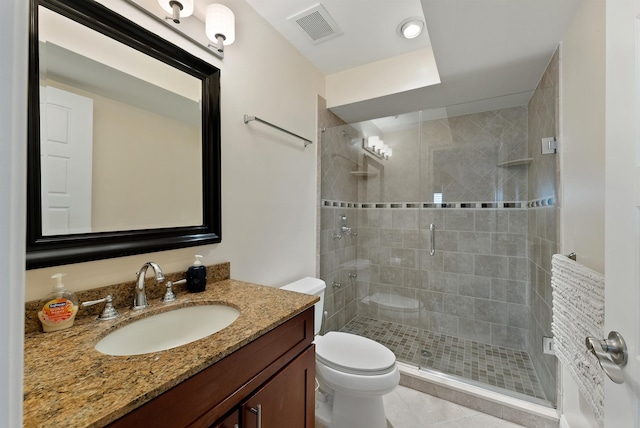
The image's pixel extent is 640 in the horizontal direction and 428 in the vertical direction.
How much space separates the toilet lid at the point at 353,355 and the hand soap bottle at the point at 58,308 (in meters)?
1.14

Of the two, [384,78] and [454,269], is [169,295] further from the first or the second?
[454,269]

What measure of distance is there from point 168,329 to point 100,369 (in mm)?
431

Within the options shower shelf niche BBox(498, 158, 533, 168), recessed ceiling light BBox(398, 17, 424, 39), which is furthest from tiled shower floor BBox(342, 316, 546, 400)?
recessed ceiling light BBox(398, 17, 424, 39)

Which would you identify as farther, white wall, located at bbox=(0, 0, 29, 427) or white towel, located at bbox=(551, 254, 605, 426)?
white towel, located at bbox=(551, 254, 605, 426)

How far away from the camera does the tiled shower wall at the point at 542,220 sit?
162 cm

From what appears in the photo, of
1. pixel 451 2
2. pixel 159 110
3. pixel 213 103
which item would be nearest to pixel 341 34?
pixel 451 2

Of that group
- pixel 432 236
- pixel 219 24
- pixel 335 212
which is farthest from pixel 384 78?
pixel 432 236

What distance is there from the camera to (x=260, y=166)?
5.51ft

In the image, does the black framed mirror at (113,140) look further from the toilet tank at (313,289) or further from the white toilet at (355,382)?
the white toilet at (355,382)

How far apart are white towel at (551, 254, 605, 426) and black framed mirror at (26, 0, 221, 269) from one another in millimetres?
1583

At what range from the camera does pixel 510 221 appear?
2332 millimetres

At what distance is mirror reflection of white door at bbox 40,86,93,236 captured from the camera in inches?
33.9

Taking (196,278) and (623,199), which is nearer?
Result: (623,199)

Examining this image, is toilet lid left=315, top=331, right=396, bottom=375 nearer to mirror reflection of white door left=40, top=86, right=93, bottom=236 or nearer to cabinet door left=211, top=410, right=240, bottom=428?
cabinet door left=211, top=410, right=240, bottom=428
